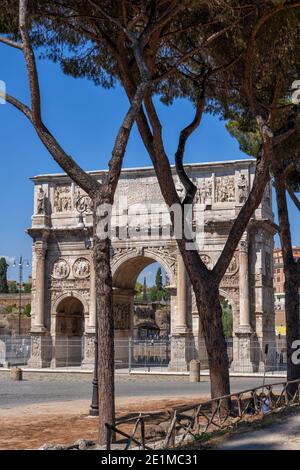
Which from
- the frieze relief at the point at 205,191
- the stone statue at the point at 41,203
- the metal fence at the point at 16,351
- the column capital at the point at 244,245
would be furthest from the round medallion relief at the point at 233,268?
the metal fence at the point at 16,351

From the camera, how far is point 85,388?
20328 millimetres

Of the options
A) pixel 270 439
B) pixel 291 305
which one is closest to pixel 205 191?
pixel 291 305

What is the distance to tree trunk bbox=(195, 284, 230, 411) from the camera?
1152 cm

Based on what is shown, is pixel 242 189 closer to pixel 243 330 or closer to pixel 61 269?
pixel 243 330

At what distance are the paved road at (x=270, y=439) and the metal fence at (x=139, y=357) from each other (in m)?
13.9

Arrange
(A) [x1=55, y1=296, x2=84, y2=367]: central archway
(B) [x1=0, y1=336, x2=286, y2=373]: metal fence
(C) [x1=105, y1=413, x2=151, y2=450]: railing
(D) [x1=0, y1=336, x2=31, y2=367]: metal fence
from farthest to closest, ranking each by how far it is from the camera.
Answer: (D) [x1=0, y1=336, x2=31, y2=367]: metal fence → (A) [x1=55, y1=296, x2=84, y2=367]: central archway → (B) [x1=0, y1=336, x2=286, y2=373]: metal fence → (C) [x1=105, y1=413, x2=151, y2=450]: railing

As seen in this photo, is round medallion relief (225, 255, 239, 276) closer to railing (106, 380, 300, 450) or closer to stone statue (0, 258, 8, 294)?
railing (106, 380, 300, 450)

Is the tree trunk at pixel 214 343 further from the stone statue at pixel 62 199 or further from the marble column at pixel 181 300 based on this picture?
the stone statue at pixel 62 199

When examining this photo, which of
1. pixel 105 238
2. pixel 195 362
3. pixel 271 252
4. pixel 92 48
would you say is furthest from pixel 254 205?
pixel 271 252

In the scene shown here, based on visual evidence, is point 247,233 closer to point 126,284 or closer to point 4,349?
point 126,284

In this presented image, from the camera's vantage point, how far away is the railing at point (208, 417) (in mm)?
8227

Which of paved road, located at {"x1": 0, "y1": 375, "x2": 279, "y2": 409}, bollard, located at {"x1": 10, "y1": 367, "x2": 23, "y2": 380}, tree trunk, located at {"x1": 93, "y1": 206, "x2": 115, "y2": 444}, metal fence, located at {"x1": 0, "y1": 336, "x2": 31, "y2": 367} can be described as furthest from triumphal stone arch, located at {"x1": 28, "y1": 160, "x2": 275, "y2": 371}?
tree trunk, located at {"x1": 93, "y1": 206, "x2": 115, "y2": 444}

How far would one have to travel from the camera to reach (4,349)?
3025 centimetres

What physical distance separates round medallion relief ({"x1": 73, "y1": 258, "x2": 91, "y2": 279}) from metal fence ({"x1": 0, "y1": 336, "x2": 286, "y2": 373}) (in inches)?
108
